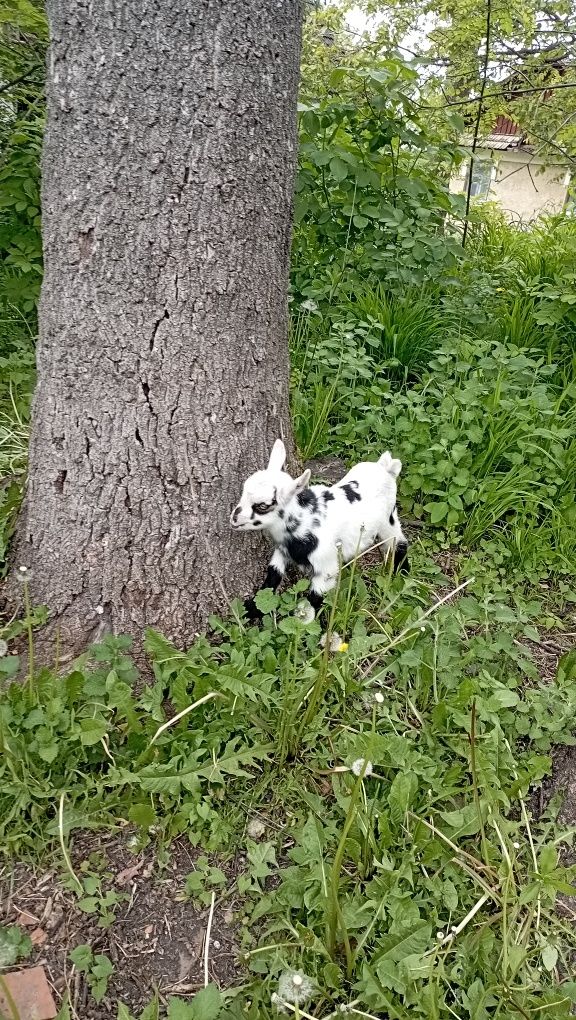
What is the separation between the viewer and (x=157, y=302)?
1920mm

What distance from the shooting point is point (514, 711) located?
7.28ft

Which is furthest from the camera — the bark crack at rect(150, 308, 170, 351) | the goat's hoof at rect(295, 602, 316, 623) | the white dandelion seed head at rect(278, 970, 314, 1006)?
the goat's hoof at rect(295, 602, 316, 623)

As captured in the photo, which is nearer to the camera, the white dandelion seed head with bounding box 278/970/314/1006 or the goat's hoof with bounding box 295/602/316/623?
the white dandelion seed head with bounding box 278/970/314/1006

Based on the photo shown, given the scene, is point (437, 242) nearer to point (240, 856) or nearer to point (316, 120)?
point (316, 120)

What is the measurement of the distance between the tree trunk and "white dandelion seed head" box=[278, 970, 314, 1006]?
3.37 ft

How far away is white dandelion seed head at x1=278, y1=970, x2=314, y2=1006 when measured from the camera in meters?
1.40

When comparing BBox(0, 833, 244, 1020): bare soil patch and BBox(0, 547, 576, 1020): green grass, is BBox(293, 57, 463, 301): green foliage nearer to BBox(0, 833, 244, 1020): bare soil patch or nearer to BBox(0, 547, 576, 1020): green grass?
BBox(0, 547, 576, 1020): green grass

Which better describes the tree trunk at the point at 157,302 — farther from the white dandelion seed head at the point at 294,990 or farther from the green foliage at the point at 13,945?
the white dandelion seed head at the point at 294,990

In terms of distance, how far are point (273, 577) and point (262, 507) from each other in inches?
13.3

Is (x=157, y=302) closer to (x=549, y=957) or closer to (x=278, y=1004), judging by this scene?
(x=278, y=1004)

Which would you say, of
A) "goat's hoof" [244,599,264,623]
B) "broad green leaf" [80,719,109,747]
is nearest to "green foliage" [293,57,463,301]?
"goat's hoof" [244,599,264,623]

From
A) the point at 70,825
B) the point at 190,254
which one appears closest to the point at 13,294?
the point at 190,254

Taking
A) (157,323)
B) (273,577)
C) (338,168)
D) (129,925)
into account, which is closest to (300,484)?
(273,577)

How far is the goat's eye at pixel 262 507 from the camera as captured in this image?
2.09 meters
